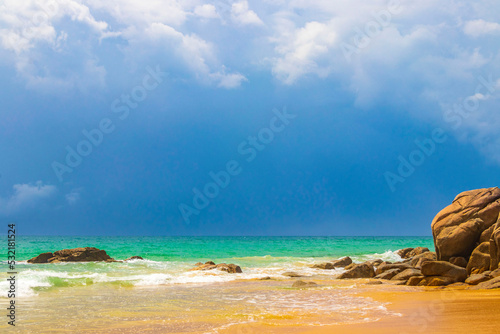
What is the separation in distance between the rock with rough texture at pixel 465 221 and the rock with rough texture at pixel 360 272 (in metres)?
3.56

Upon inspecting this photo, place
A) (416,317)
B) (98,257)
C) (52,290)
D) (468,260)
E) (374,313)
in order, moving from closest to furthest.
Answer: (416,317), (374,313), (52,290), (468,260), (98,257)

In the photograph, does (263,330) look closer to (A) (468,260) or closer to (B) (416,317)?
(B) (416,317)

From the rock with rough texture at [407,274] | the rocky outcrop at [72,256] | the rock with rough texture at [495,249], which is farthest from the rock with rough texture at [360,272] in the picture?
the rocky outcrop at [72,256]

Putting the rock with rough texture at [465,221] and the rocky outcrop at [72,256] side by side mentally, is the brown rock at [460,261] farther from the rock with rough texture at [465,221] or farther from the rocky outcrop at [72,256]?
the rocky outcrop at [72,256]

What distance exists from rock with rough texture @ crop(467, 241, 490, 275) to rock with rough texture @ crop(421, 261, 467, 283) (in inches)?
44.4

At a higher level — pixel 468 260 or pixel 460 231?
pixel 460 231

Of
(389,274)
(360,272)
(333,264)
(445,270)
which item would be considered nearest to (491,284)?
(445,270)

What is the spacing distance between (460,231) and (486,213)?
1383mm

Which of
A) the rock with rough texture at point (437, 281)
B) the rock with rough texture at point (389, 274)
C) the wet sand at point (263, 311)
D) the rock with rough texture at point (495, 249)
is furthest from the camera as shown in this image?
the rock with rough texture at point (389, 274)

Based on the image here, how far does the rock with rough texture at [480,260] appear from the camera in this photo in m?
15.9

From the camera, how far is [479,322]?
8016 mm

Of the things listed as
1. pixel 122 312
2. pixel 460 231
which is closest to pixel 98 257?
pixel 122 312

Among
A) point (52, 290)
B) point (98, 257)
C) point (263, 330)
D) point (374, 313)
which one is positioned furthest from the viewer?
point (98, 257)

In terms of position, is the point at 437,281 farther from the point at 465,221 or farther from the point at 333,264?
the point at 333,264
